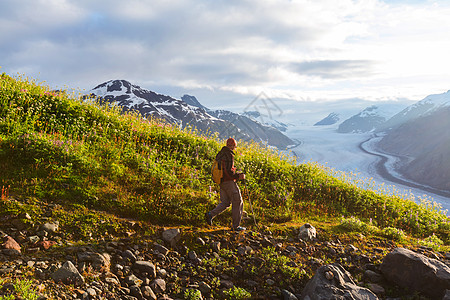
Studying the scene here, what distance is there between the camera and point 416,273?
19.7 feet

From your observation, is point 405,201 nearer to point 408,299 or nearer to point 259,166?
point 259,166

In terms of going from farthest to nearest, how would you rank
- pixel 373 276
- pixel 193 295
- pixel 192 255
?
pixel 373 276
pixel 192 255
pixel 193 295

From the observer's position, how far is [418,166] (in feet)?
549

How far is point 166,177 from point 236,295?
4875 mm

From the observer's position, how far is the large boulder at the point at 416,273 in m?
5.76

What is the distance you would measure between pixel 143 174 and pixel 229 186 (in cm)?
332

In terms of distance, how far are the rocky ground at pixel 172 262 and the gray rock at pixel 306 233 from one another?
0.29 feet

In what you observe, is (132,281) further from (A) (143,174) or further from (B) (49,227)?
(A) (143,174)

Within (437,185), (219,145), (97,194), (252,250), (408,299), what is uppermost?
(219,145)

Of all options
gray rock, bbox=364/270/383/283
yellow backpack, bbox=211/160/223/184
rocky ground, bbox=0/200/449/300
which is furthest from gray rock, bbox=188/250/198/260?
gray rock, bbox=364/270/383/283

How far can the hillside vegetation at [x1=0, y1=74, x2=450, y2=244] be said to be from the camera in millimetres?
7438

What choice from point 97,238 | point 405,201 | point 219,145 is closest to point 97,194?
point 97,238

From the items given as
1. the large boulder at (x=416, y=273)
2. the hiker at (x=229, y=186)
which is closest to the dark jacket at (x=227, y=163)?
the hiker at (x=229, y=186)

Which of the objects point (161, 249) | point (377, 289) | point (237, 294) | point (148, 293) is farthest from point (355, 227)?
point (148, 293)
